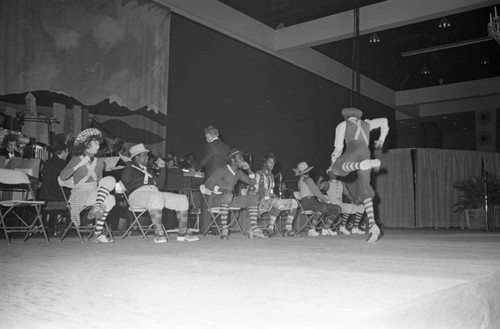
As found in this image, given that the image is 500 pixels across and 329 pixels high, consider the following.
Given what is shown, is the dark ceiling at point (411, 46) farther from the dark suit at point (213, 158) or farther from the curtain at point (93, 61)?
the dark suit at point (213, 158)

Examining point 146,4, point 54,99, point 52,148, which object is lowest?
point 52,148

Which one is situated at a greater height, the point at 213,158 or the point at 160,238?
the point at 213,158

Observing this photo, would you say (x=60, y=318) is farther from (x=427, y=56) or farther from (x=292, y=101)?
(x=427, y=56)

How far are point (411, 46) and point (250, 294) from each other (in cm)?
1257

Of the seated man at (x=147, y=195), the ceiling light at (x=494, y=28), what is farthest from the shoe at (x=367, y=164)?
the ceiling light at (x=494, y=28)

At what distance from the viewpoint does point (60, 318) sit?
56.6 inches

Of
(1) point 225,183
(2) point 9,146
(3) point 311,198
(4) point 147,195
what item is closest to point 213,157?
(1) point 225,183

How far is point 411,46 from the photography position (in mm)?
12969

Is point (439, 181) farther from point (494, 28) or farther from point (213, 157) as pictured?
point (213, 157)

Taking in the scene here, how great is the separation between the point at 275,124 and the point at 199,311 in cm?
1036

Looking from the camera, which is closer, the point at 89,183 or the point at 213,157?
the point at 89,183

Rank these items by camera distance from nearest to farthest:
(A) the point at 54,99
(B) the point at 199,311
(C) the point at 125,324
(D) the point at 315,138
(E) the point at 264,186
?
(C) the point at 125,324 < (B) the point at 199,311 < (E) the point at 264,186 < (A) the point at 54,99 < (D) the point at 315,138

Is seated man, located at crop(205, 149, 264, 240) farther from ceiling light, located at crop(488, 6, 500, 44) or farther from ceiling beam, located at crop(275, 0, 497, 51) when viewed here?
ceiling beam, located at crop(275, 0, 497, 51)

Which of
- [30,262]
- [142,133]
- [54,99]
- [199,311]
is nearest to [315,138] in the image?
[142,133]
